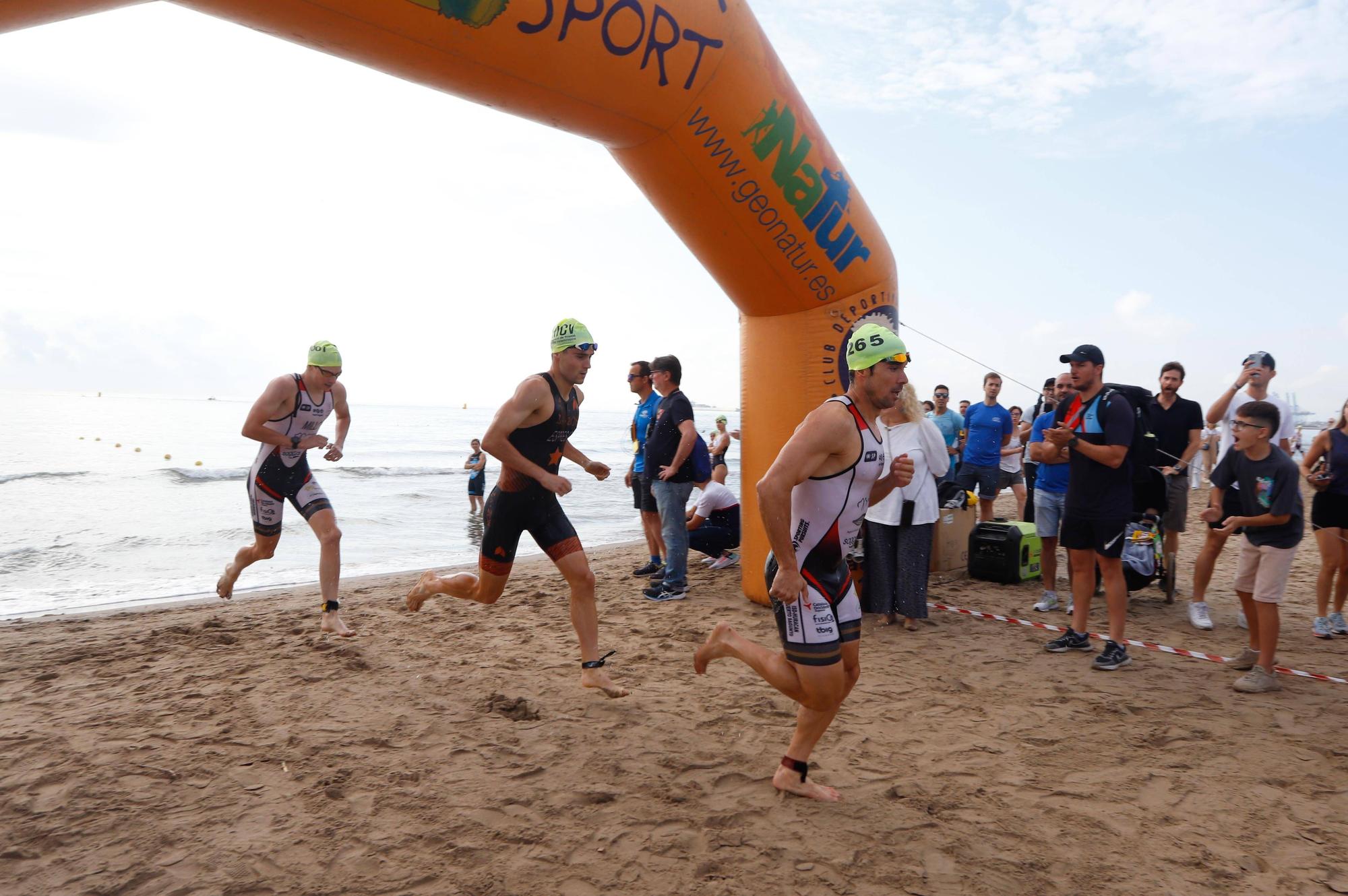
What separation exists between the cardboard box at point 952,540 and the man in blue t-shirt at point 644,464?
2.90m

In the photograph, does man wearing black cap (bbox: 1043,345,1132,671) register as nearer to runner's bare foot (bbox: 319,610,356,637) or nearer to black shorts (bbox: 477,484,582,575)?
black shorts (bbox: 477,484,582,575)

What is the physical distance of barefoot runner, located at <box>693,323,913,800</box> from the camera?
117 inches

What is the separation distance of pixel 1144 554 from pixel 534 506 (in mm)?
5300

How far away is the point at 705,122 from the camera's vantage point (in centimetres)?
497

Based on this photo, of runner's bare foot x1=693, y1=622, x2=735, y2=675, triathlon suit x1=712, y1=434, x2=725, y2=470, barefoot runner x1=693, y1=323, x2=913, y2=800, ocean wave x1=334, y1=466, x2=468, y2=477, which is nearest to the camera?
barefoot runner x1=693, y1=323, x2=913, y2=800

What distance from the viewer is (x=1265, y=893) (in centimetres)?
262

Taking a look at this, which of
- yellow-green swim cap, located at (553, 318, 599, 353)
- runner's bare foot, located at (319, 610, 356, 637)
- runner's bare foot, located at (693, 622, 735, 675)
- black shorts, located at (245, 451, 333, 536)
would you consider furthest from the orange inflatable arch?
runner's bare foot, located at (319, 610, 356, 637)

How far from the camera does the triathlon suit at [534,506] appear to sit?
445cm

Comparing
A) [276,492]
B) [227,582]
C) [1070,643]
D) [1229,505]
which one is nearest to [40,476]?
[227,582]

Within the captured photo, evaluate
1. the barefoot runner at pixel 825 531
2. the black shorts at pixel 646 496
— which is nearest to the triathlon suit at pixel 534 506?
the barefoot runner at pixel 825 531

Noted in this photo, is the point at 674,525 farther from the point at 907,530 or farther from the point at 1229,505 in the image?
the point at 1229,505

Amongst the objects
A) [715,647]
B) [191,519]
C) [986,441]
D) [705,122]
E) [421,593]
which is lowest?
[191,519]

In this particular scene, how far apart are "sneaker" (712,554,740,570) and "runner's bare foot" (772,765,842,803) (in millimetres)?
5033

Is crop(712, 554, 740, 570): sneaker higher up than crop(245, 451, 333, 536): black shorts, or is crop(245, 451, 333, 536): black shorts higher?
crop(245, 451, 333, 536): black shorts
